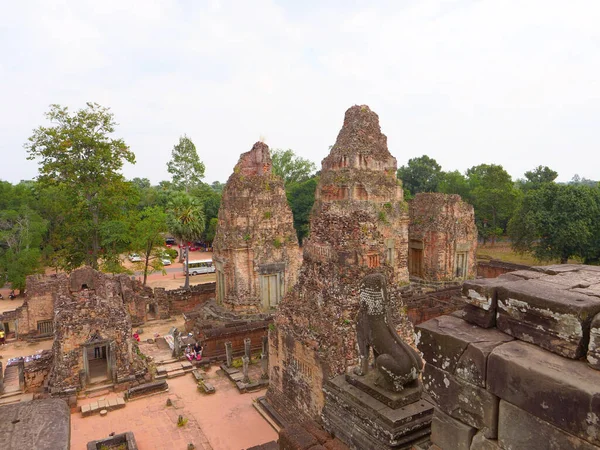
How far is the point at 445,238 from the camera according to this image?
2461cm

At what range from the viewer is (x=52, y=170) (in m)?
23.2

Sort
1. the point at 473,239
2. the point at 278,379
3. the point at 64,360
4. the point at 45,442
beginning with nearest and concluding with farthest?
the point at 45,442 → the point at 278,379 → the point at 64,360 → the point at 473,239

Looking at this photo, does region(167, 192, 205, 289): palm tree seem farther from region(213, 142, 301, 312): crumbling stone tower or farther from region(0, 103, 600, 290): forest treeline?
region(213, 142, 301, 312): crumbling stone tower

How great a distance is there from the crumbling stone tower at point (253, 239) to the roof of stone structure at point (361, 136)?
15.8ft

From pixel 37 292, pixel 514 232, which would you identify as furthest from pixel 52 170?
Answer: pixel 514 232

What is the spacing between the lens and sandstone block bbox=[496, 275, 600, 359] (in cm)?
291

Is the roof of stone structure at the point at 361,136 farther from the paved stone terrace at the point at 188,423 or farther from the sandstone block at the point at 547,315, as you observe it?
the sandstone block at the point at 547,315

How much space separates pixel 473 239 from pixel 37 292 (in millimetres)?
23576

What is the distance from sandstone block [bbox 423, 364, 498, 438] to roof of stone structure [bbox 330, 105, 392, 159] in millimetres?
19444

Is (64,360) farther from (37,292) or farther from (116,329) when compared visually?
(37,292)

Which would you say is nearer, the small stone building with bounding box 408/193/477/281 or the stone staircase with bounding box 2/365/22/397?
the stone staircase with bounding box 2/365/22/397

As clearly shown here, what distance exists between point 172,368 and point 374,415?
1212 centimetres

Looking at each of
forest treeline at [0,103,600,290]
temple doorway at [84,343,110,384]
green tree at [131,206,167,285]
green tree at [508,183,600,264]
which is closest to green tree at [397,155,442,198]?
forest treeline at [0,103,600,290]

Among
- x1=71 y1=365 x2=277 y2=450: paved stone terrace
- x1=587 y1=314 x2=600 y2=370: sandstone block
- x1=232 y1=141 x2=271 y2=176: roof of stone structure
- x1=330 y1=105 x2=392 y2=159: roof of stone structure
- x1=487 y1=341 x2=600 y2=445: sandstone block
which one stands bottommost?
x1=71 y1=365 x2=277 y2=450: paved stone terrace
